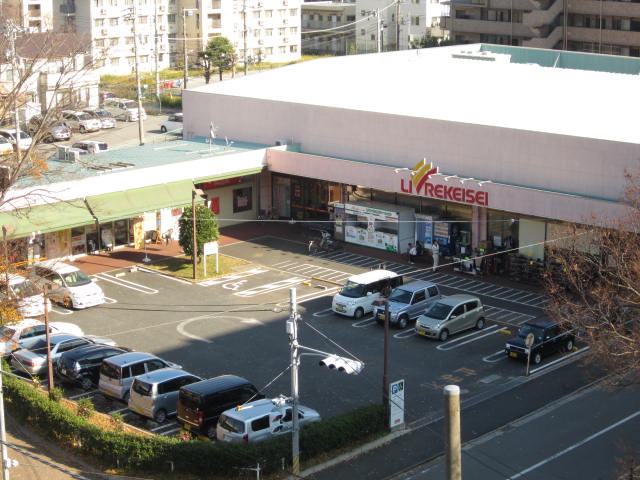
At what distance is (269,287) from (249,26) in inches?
2522

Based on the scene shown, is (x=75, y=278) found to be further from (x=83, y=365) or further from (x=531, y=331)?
(x=531, y=331)

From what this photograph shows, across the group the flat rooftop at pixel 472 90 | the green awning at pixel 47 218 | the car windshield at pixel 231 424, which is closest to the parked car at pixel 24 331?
the green awning at pixel 47 218

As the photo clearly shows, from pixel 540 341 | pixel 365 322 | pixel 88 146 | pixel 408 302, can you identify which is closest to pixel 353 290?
pixel 365 322

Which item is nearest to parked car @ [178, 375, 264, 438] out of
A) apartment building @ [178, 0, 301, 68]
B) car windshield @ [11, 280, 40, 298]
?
car windshield @ [11, 280, 40, 298]

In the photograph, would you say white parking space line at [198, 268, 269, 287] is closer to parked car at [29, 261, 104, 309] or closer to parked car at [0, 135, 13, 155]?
parked car at [29, 261, 104, 309]

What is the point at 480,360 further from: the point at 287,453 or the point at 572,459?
the point at 287,453

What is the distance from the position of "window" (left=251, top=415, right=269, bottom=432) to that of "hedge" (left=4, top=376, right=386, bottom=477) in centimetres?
104

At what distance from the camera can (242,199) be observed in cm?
4712

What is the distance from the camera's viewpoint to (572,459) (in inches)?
907

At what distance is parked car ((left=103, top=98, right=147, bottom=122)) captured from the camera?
72.2 metres

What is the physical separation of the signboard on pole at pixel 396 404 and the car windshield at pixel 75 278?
15.9 meters

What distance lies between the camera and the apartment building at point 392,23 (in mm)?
101500

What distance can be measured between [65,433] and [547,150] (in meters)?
21.9

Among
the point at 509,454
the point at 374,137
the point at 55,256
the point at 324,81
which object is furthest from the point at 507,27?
the point at 509,454
